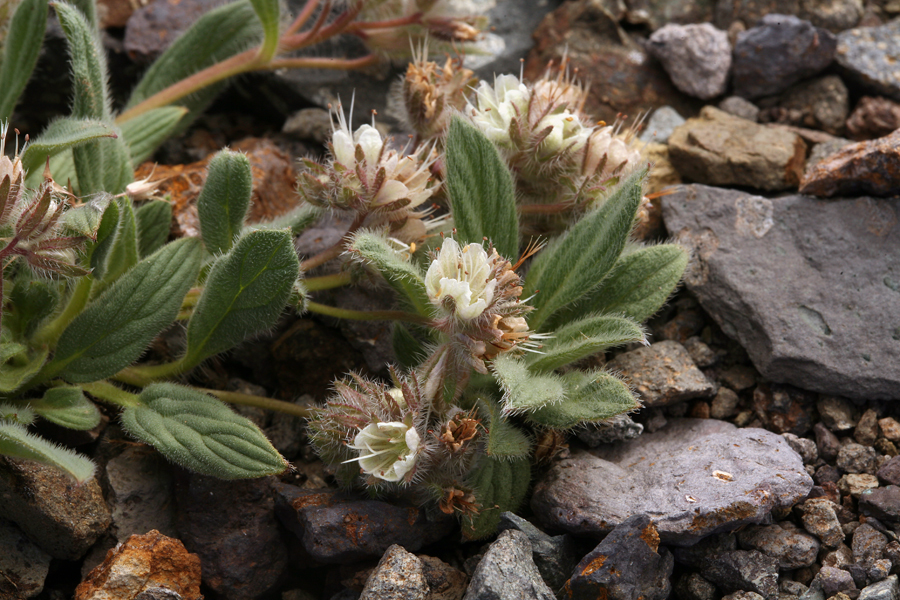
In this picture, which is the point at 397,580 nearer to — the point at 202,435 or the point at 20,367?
the point at 202,435

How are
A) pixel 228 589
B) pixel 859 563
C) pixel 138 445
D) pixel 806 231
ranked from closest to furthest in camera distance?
1. pixel 859 563
2. pixel 228 589
3. pixel 138 445
4. pixel 806 231

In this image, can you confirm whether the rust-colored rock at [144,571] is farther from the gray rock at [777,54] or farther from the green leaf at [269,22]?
the gray rock at [777,54]

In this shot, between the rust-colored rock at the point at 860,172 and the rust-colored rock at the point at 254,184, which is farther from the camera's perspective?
the rust-colored rock at the point at 254,184

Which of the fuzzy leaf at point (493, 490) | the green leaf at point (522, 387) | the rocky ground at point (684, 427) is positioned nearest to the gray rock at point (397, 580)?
the rocky ground at point (684, 427)

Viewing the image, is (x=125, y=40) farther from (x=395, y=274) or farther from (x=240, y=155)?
(x=395, y=274)

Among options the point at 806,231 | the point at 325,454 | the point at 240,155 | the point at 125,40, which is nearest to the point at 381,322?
the point at 325,454

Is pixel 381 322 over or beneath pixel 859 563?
over
